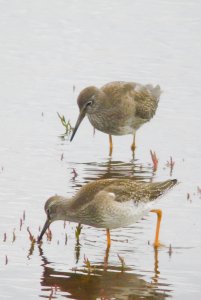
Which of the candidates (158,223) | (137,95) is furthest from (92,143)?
(158,223)

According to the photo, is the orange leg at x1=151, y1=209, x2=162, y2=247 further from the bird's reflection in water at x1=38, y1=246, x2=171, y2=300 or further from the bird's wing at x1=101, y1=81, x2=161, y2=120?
the bird's wing at x1=101, y1=81, x2=161, y2=120

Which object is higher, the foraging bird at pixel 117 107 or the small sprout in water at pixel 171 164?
the foraging bird at pixel 117 107

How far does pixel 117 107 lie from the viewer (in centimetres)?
1823

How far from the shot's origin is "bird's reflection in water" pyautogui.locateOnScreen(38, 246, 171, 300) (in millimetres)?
11398

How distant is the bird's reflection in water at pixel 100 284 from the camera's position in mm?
11398

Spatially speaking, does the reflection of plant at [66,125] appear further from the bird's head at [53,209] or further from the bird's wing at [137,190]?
the bird's head at [53,209]

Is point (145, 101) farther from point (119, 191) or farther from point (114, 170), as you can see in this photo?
point (119, 191)

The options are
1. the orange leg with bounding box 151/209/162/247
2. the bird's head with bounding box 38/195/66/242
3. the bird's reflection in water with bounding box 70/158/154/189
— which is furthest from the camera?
the bird's reflection in water with bounding box 70/158/154/189

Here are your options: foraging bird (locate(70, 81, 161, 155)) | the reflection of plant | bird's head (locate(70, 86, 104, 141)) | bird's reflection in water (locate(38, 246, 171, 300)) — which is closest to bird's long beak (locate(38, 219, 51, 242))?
bird's reflection in water (locate(38, 246, 171, 300))

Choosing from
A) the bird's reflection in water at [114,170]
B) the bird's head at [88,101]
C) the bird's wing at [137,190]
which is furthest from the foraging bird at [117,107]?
the bird's wing at [137,190]

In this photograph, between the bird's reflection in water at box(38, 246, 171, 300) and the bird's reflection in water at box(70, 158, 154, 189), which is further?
the bird's reflection in water at box(70, 158, 154, 189)

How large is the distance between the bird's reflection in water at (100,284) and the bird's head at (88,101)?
569cm

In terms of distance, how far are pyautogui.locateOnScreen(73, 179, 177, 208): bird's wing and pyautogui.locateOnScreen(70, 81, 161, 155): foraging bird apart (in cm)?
413

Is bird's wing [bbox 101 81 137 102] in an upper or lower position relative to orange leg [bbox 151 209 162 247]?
upper
